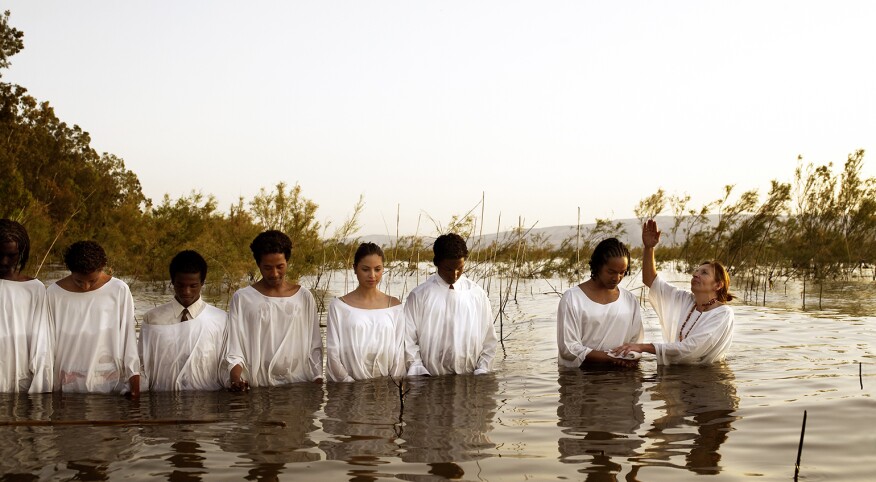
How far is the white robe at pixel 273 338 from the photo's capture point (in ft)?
20.7

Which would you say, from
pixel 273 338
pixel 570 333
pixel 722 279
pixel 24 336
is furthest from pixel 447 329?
pixel 24 336

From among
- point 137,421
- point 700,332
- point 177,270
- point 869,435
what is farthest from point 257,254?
point 869,435

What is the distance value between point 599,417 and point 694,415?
649mm

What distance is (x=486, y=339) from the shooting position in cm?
698

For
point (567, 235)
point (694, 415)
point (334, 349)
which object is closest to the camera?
point (694, 415)

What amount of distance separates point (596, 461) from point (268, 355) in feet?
10.0

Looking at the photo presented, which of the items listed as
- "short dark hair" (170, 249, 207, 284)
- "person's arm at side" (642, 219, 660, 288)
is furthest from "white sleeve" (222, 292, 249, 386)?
"person's arm at side" (642, 219, 660, 288)

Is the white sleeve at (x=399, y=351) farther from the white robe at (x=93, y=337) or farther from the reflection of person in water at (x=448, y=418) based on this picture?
the white robe at (x=93, y=337)

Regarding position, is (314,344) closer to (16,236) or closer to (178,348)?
(178,348)

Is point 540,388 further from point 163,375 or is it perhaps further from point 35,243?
point 35,243

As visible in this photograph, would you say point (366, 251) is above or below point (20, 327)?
above

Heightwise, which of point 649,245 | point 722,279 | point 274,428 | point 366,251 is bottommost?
point 274,428

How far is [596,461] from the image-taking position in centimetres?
439

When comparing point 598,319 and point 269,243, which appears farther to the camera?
point 598,319
